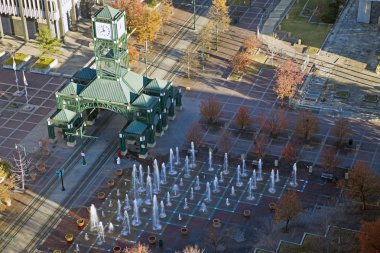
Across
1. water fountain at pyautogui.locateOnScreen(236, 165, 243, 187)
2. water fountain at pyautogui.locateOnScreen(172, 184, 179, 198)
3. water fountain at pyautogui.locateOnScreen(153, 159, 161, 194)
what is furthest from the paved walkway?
water fountain at pyautogui.locateOnScreen(172, 184, 179, 198)

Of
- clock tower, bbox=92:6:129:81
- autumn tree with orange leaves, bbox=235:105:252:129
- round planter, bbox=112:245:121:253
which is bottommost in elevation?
round planter, bbox=112:245:121:253

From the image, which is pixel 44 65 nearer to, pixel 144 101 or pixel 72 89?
pixel 72 89

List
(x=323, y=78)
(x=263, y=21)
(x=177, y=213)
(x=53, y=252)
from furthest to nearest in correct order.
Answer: (x=263, y=21) < (x=323, y=78) < (x=177, y=213) < (x=53, y=252)

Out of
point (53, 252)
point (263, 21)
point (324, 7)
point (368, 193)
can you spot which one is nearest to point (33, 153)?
point (53, 252)

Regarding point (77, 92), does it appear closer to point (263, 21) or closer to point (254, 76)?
point (254, 76)

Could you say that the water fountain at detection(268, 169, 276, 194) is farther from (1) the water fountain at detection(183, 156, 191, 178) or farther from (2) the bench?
(1) the water fountain at detection(183, 156, 191, 178)

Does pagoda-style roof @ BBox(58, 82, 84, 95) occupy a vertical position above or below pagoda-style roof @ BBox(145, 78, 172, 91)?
above
